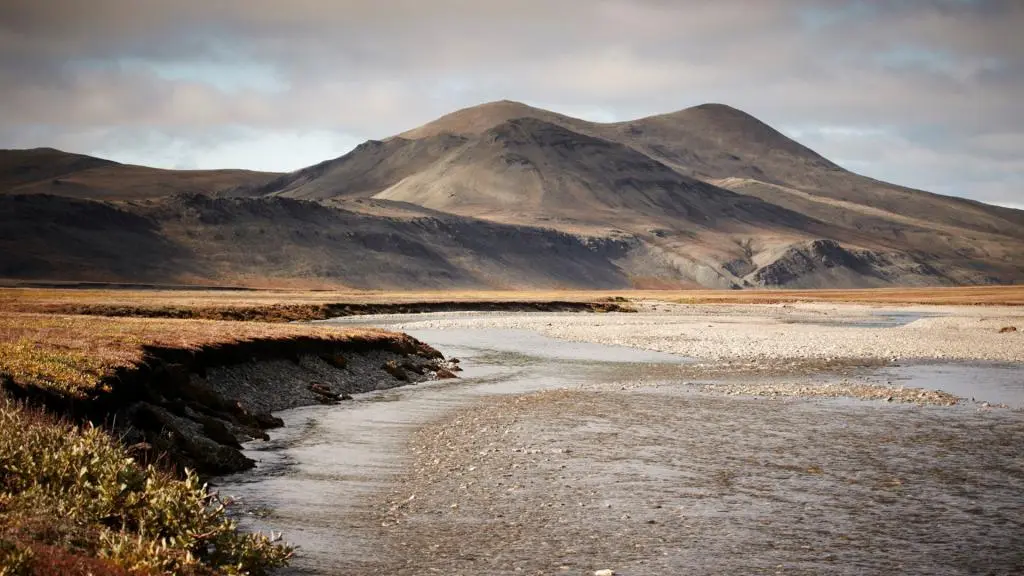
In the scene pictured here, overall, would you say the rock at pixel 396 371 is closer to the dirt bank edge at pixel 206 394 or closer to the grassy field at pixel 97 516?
the dirt bank edge at pixel 206 394

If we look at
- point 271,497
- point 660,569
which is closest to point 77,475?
point 271,497

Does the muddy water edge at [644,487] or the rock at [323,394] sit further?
the rock at [323,394]

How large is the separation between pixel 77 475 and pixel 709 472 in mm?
14085

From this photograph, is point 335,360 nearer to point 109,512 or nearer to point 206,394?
point 206,394

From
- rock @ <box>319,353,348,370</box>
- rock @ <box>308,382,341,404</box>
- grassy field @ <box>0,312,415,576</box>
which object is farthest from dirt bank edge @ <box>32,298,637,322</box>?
grassy field @ <box>0,312,415,576</box>

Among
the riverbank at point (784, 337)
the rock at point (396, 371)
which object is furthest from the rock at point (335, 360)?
the riverbank at point (784, 337)

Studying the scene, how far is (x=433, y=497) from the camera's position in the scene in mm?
20031

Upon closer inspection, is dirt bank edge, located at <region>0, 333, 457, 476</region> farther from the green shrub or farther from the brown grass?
the green shrub

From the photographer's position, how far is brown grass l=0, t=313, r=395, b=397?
2180 centimetres

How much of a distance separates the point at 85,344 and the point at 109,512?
17.0 metres

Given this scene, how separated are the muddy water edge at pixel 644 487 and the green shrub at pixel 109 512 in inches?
73.1

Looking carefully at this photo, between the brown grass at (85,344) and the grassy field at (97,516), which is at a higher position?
the brown grass at (85,344)

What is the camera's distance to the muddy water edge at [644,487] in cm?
1586

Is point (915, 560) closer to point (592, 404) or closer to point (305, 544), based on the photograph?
point (305, 544)
